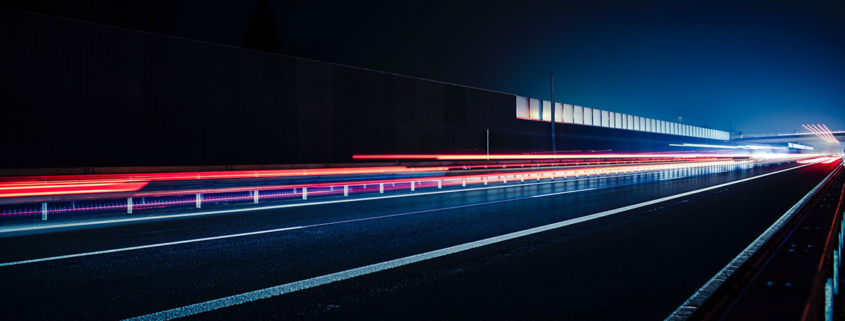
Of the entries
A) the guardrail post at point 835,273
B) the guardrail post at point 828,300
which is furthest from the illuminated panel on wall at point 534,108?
the guardrail post at point 828,300

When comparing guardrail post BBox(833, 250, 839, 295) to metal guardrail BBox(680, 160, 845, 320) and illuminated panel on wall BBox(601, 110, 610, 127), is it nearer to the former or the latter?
metal guardrail BBox(680, 160, 845, 320)

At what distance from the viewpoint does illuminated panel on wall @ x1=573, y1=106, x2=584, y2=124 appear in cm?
5619

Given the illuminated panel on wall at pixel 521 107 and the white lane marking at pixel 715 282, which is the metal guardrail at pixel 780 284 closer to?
the white lane marking at pixel 715 282

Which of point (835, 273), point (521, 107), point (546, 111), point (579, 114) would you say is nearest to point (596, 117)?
point (579, 114)

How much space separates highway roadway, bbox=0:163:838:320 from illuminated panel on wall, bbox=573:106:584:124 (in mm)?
46992

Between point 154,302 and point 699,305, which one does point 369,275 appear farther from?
point 699,305

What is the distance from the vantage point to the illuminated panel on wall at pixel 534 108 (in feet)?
172

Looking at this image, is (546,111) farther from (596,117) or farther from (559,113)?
(596,117)

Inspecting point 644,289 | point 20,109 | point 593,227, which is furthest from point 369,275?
point 20,109

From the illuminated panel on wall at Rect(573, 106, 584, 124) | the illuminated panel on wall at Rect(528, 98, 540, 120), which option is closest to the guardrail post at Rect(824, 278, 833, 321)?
the illuminated panel on wall at Rect(528, 98, 540, 120)

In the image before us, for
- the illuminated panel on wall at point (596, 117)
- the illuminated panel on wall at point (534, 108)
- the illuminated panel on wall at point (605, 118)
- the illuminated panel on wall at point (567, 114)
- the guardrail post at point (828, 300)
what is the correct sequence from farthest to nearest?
1. the illuminated panel on wall at point (605, 118)
2. the illuminated panel on wall at point (596, 117)
3. the illuminated panel on wall at point (567, 114)
4. the illuminated panel on wall at point (534, 108)
5. the guardrail post at point (828, 300)

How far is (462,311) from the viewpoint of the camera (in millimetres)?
4105

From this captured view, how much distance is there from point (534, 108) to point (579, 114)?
746 cm

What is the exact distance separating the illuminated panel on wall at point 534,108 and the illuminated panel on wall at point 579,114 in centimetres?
569
